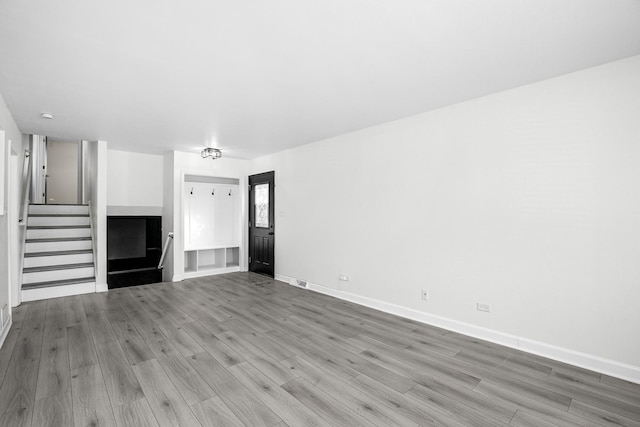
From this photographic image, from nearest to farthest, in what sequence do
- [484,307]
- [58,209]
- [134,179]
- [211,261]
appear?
1. [484,307]
2. [58,209]
3. [134,179]
4. [211,261]

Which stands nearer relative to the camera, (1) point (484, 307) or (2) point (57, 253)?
(1) point (484, 307)

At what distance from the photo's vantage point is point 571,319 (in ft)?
9.00

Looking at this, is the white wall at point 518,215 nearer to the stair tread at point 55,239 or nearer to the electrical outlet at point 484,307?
the electrical outlet at point 484,307

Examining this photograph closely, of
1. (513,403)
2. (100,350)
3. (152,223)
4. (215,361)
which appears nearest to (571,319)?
(513,403)

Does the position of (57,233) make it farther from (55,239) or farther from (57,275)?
(57,275)

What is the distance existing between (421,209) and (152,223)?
→ 6.46 meters

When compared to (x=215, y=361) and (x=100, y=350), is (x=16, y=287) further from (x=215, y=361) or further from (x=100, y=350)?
→ (x=215, y=361)

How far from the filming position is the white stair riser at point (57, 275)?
15.8 ft

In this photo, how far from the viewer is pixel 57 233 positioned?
5.54 metres

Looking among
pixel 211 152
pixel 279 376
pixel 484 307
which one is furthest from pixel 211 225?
pixel 484 307

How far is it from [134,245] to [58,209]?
6.18ft

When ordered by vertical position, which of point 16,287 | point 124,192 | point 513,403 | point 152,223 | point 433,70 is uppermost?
point 433,70

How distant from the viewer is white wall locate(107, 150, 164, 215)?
6.16 m

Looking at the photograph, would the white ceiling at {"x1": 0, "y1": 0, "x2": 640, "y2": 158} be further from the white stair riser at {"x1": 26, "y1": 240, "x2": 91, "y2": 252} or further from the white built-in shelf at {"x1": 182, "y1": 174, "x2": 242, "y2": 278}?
the white built-in shelf at {"x1": 182, "y1": 174, "x2": 242, "y2": 278}
